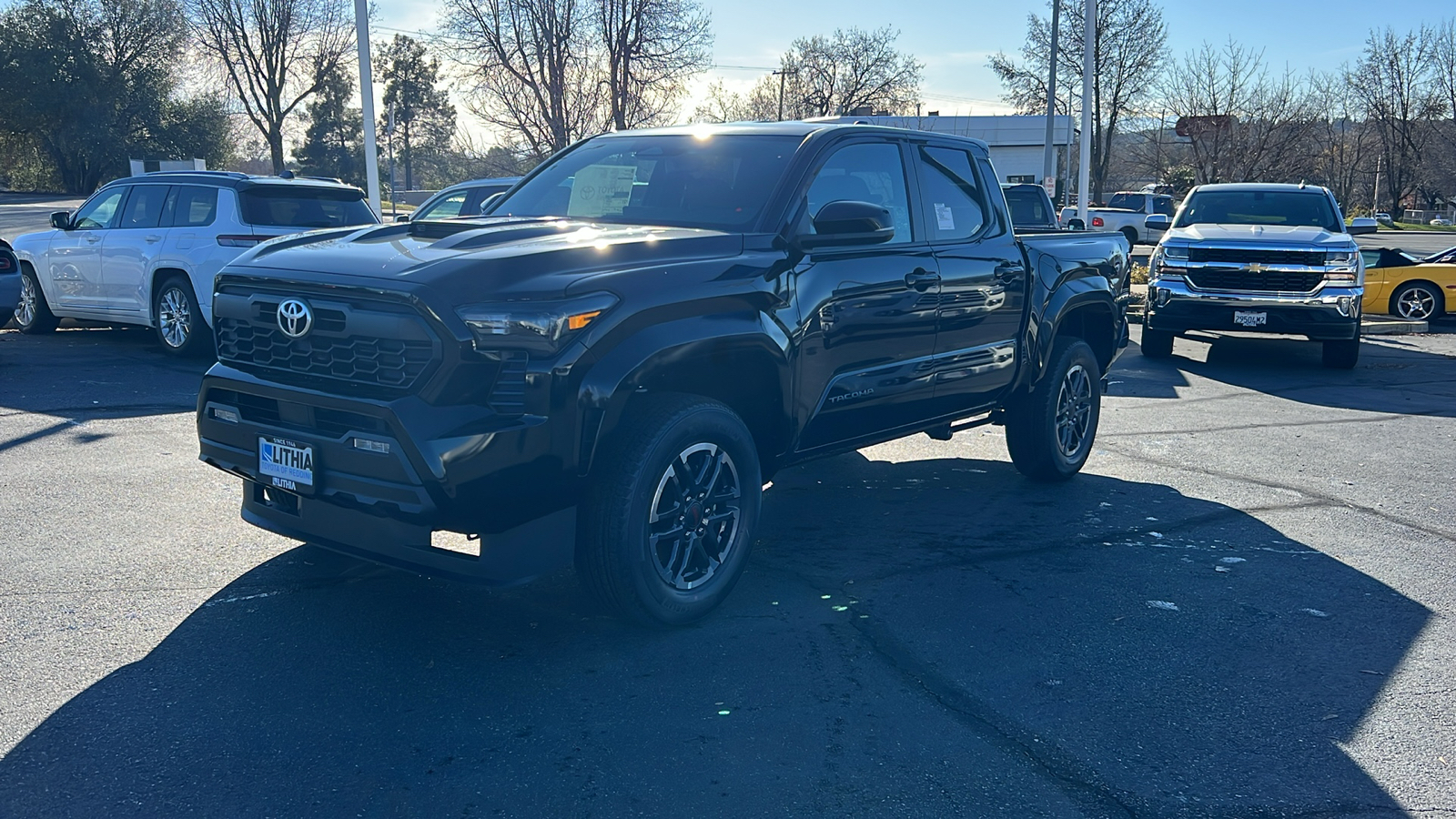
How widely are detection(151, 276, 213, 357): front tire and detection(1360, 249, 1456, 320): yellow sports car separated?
15.4 m

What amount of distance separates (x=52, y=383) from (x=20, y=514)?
14.7ft

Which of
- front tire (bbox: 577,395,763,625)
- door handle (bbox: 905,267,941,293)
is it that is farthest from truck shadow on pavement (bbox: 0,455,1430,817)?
door handle (bbox: 905,267,941,293)

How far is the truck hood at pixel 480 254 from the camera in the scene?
3.83 meters

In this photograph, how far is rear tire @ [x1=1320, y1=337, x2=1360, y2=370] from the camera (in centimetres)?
1259

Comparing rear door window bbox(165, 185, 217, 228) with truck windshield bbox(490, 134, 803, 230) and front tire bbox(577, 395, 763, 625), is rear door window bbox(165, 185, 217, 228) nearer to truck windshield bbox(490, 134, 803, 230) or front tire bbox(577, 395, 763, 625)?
truck windshield bbox(490, 134, 803, 230)

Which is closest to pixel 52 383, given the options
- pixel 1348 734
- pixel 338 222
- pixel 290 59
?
pixel 338 222

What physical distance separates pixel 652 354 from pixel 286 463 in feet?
4.33

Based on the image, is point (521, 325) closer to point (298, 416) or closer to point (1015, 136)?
point (298, 416)

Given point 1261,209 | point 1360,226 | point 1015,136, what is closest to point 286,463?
point 1261,209

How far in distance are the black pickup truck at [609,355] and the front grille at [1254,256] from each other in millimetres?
7870

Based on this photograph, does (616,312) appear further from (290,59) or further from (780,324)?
(290,59)

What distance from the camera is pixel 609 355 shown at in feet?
13.0

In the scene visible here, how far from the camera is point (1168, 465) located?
7.68m

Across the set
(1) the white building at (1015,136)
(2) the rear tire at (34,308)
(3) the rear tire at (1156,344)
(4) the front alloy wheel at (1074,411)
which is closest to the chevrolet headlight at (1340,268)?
(3) the rear tire at (1156,344)
